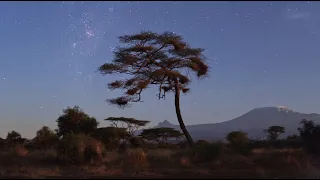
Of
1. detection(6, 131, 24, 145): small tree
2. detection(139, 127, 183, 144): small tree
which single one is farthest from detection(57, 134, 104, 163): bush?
detection(139, 127, 183, 144): small tree

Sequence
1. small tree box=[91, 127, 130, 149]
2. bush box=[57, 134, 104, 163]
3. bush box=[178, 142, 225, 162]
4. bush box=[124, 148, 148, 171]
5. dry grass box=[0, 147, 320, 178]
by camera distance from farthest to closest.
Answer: small tree box=[91, 127, 130, 149]
bush box=[178, 142, 225, 162]
bush box=[57, 134, 104, 163]
bush box=[124, 148, 148, 171]
dry grass box=[0, 147, 320, 178]

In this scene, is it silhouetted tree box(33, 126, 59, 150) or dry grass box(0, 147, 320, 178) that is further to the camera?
silhouetted tree box(33, 126, 59, 150)

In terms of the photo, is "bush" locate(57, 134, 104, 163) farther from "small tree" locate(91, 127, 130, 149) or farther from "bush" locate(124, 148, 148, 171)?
"small tree" locate(91, 127, 130, 149)

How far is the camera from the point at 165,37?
3344 cm

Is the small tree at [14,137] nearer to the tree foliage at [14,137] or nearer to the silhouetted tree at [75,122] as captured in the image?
the tree foliage at [14,137]

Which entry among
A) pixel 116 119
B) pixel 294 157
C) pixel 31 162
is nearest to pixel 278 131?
pixel 116 119

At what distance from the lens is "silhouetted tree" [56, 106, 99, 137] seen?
39.0m

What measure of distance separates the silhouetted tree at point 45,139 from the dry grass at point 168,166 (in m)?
11.3

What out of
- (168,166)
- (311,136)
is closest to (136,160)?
(168,166)

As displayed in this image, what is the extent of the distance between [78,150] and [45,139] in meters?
15.8

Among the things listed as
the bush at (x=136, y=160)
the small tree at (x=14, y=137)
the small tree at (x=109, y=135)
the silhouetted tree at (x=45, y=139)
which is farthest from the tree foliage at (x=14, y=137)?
the bush at (x=136, y=160)

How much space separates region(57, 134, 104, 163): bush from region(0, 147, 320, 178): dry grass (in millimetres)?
549

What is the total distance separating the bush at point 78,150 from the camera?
23922mm

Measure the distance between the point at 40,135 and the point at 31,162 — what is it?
55.1 feet
